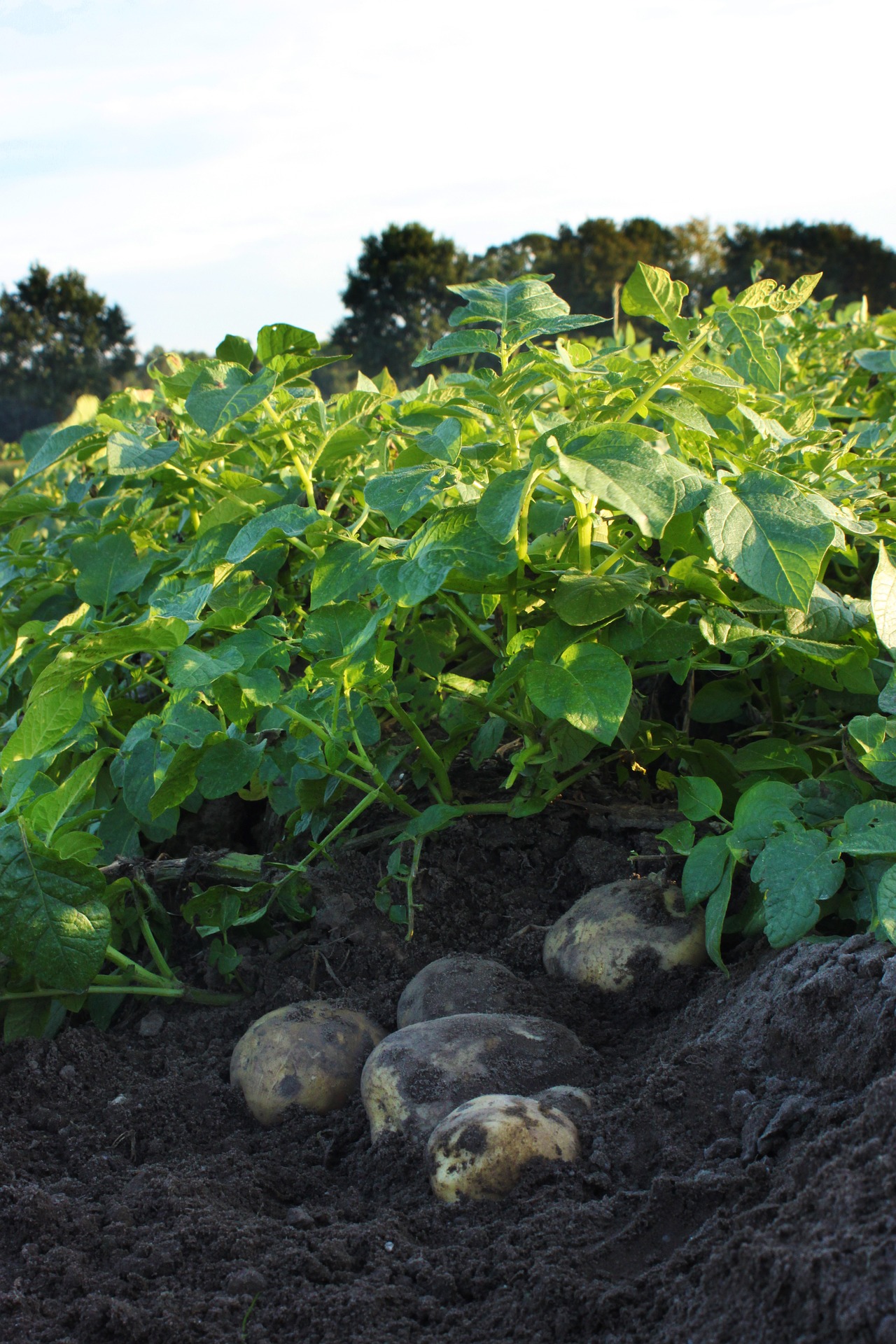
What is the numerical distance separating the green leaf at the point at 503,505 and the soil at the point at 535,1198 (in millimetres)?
642

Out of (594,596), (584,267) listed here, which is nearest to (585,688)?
(594,596)

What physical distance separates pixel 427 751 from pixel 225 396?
663 mm

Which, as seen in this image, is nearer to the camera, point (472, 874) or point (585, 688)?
point (585, 688)

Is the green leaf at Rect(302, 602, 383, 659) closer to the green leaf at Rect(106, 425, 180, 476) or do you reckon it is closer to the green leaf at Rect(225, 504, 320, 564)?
the green leaf at Rect(225, 504, 320, 564)

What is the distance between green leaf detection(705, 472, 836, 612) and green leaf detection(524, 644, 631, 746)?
8.5 inches

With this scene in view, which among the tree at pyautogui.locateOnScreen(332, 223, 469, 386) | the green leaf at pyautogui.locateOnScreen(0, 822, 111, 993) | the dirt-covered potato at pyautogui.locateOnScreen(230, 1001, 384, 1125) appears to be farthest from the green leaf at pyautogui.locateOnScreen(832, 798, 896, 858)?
the tree at pyautogui.locateOnScreen(332, 223, 469, 386)

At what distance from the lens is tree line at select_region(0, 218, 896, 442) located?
2834 cm

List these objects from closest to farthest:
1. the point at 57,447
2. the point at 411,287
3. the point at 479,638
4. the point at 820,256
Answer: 1. the point at 479,638
2. the point at 57,447
3. the point at 820,256
4. the point at 411,287

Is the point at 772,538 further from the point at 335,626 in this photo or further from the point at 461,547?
the point at 335,626

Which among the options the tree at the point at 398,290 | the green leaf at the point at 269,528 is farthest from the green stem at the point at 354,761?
the tree at the point at 398,290

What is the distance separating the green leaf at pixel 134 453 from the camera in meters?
1.73

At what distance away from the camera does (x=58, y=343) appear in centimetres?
3356

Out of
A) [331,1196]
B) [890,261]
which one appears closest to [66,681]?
[331,1196]

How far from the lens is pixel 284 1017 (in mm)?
1552
